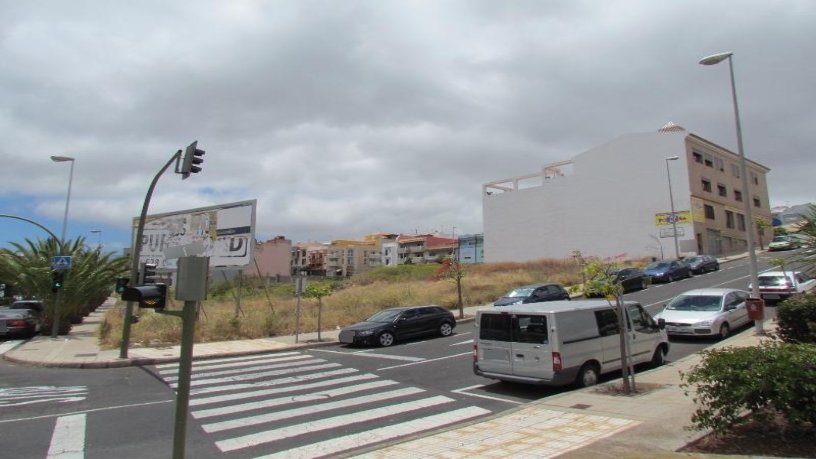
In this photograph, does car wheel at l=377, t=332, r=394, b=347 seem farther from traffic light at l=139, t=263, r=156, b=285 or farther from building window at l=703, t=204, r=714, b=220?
building window at l=703, t=204, r=714, b=220

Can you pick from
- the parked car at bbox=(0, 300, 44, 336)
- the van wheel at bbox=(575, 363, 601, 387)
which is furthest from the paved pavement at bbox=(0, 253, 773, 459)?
the parked car at bbox=(0, 300, 44, 336)

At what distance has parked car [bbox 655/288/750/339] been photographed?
16.3 metres

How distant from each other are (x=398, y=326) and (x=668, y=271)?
77.5 feet

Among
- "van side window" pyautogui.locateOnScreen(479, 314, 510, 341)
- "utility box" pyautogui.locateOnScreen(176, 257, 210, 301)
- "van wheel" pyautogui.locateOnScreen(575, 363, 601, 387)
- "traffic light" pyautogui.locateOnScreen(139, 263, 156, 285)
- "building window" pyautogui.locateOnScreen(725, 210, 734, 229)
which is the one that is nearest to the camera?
"utility box" pyautogui.locateOnScreen(176, 257, 210, 301)

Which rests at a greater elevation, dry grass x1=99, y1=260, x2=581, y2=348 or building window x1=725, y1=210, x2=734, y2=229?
building window x1=725, y1=210, x2=734, y2=229

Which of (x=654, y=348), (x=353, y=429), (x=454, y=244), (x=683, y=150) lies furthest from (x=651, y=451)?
(x=454, y=244)

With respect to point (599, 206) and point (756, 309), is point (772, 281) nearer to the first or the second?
point (756, 309)

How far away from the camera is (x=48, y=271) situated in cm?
2466

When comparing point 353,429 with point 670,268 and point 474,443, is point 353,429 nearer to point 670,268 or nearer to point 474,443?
point 474,443

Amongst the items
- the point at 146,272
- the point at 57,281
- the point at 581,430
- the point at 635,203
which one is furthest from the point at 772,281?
the point at 635,203

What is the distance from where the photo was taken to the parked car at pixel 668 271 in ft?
117

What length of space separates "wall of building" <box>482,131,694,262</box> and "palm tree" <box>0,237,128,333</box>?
162ft

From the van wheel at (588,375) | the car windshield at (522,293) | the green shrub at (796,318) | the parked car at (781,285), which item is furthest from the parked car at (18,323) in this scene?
the parked car at (781,285)

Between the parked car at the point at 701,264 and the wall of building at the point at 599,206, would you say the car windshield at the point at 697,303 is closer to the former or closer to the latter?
the parked car at the point at 701,264
